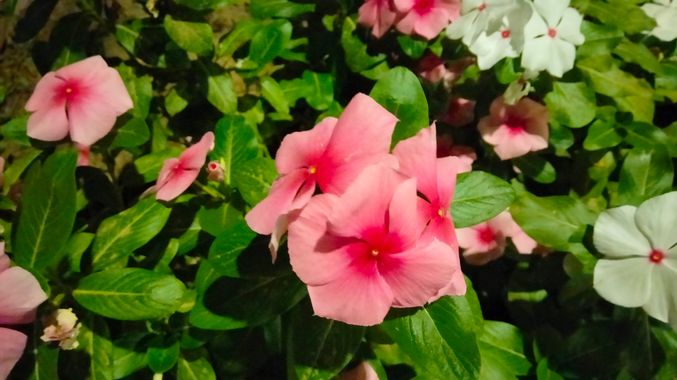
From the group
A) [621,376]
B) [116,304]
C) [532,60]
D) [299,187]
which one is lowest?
[621,376]

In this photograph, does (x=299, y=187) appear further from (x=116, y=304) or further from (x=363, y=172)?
(x=116, y=304)

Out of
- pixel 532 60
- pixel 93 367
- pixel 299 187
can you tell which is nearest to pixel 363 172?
pixel 299 187

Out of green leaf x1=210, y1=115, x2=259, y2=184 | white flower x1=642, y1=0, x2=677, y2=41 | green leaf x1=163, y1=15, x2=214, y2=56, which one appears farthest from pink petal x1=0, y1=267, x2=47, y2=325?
white flower x1=642, y1=0, x2=677, y2=41

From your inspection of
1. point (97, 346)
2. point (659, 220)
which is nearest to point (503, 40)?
point (659, 220)

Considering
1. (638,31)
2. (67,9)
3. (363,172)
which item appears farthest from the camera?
(67,9)

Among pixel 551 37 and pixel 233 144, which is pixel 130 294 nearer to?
pixel 233 144

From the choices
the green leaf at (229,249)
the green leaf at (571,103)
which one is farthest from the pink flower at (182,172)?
the green leaf at (571,103)
